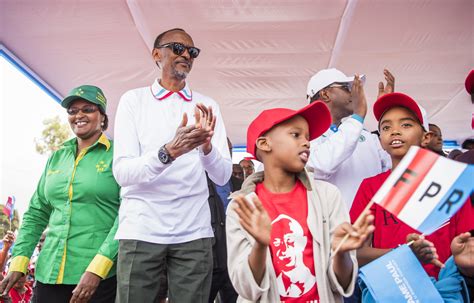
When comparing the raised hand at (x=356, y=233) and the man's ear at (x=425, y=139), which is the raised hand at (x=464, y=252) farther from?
the man's ear at (x=425, y=139)

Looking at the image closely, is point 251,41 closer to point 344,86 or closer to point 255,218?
point 344,86

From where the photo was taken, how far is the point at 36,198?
312cm

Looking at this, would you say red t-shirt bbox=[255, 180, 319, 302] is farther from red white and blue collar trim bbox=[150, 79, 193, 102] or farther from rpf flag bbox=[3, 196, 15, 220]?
rpf flag bbox=[3, 196, 15, 220]

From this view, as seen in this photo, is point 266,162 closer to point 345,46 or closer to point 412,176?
point 412,176

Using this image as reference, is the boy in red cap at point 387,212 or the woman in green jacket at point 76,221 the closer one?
the boy in red cap at point 387,212

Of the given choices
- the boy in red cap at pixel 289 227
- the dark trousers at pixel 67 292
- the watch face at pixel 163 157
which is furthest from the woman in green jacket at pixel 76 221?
the boy in red cap at pixel 289 227

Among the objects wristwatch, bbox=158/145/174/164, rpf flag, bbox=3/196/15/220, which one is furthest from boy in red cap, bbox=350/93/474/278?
rpf flag, bbox=3/196/15/220

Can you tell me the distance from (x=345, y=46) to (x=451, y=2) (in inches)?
51.3

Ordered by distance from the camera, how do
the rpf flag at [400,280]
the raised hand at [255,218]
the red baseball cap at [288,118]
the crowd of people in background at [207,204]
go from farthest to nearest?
1. the red baseball cap at [288,118]
2. the crowd of people in background at [207,204]
3. the rpf flag at [400,280]
4. the raised hand at [255,218]

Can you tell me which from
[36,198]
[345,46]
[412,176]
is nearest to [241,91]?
[345,46]

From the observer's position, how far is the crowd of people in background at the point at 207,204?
1888 millimetres

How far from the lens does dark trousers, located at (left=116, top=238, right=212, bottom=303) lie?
231 cm

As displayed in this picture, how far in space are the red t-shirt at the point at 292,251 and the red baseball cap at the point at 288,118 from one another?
35 cm

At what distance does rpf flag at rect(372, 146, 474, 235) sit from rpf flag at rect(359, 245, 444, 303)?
33 cm
